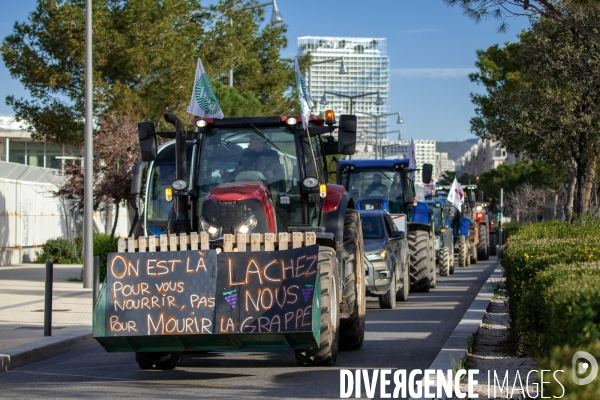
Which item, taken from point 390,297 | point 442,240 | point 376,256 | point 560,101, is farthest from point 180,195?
point 442,240

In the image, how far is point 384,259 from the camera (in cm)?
1731

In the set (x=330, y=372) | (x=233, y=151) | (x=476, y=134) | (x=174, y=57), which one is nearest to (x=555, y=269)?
(x=330, y=372)

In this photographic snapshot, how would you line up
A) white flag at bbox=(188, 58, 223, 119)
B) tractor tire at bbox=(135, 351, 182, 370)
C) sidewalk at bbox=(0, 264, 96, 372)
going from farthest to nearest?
1. sidewalk at bbox=(0, 264, 96, 372)
2. white flag at bbox=(188, 58, 223, 119)
3. tractor tire at bbox=(135, 351, 182, 370)

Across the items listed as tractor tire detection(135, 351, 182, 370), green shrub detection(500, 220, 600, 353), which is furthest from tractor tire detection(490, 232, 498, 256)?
tractor tire detection(135, 351, 182, 370)

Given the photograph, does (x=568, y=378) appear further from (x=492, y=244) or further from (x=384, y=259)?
(x=492, y=244)

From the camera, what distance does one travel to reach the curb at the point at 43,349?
1112 cm

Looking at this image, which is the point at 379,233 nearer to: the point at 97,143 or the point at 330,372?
the point at 330,372

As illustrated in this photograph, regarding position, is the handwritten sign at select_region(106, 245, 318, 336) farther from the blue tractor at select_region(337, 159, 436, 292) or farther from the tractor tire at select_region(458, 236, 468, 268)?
the tractor tire at select_region(458, 236, 468, 268)

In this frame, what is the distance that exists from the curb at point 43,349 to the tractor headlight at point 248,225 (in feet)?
10.2

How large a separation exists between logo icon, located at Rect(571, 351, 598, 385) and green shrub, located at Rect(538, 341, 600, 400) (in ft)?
0.07

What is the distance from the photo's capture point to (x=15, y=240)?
1315 inches

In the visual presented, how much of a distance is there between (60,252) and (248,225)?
2558cm

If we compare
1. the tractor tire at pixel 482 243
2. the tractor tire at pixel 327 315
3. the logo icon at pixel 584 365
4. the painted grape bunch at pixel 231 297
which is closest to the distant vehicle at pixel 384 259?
the tractor tire at pixel 327 315

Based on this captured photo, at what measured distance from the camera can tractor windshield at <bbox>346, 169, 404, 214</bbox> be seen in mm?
22750
